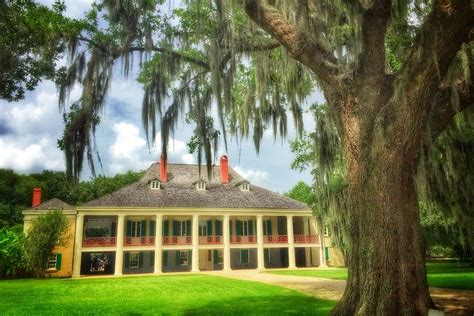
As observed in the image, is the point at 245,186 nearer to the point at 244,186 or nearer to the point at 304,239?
the point at 244,186

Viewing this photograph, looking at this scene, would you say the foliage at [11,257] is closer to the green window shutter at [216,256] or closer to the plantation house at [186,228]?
the plantation house at [186,228]

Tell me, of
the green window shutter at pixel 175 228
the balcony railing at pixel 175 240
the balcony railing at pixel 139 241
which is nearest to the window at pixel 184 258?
the balcony railing at pixel 175 240

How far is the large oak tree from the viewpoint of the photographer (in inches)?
189

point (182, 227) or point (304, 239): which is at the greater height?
point (182, 227)

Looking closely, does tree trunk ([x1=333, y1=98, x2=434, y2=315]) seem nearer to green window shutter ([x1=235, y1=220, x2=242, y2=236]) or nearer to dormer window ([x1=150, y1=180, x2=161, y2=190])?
dormer window ([x1=150, y1=180, x2=161, y2=190])

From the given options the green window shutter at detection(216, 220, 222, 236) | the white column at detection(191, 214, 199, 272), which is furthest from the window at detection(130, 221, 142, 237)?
the green window shutter at detection(216, 220, 222, 236)

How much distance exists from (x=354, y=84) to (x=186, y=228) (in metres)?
24.3

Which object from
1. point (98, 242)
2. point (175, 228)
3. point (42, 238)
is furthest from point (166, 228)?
point (42, 238)

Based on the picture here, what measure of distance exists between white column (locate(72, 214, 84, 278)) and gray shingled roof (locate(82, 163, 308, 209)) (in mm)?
1133

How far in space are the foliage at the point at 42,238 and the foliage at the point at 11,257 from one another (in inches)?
23.9

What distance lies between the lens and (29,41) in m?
6.41

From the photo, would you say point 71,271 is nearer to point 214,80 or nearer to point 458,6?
point 214,80

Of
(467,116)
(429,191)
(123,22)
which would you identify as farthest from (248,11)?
(429,191)

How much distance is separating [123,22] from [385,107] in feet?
15.7
